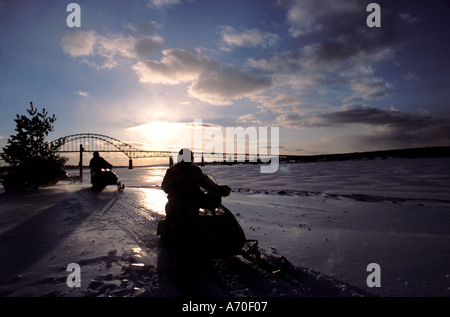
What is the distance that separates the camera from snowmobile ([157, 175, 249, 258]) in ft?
10.3

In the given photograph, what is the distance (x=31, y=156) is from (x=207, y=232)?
18.2 metres

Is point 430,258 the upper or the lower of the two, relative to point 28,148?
lower

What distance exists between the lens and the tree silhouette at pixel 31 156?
1431 cm

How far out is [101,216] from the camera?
6.96 m

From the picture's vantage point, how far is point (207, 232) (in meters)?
3.21

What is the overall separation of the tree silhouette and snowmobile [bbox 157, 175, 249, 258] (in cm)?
1587

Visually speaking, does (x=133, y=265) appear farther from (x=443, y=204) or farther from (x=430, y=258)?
(x=443, y=204)

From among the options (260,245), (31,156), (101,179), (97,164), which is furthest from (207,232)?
(31,156)

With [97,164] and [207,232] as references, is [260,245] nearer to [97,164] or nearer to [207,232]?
[207,232]

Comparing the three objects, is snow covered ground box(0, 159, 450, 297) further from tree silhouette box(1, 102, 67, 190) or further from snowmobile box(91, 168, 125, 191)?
tree silhouette box(1, 102, 67, 190)

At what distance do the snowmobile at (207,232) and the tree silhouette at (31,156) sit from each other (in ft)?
52.1

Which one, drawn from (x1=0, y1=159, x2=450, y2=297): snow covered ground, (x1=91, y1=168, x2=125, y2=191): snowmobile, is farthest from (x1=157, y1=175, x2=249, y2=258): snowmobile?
(x1=91, y1=168, x2=125, y2=191): snowmobile
